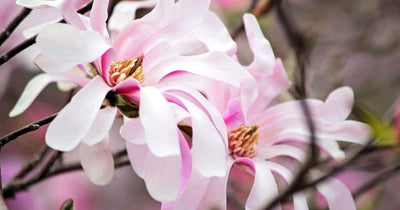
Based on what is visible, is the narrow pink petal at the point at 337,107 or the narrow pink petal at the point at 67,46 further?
the narrow pink petal at the point at 337,107

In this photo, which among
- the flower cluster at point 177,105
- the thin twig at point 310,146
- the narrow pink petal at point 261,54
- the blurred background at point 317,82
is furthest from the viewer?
the blurred background at point 317,82

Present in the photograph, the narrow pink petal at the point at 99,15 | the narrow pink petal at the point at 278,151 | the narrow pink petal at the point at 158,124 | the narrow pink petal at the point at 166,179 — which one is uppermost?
the narrow pink petal at the point at 99,15

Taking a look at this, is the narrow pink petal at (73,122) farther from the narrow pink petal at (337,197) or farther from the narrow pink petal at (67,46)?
the narrow pink petal at (337,197)

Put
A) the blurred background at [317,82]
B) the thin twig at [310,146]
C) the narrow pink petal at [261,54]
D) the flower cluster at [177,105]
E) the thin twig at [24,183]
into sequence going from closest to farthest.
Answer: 1. the thin twig at [310,146]
2. the flower cluster at [177,105]
3. the narrow pink petal at [261,54]
4. the thin twig at [24,183]
5. the blurred background at [317,82]

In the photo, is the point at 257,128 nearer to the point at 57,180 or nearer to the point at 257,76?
the point at 257,76

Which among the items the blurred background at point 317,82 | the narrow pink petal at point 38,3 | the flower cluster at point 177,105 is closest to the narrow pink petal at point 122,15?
the flower cluster at point 177,105

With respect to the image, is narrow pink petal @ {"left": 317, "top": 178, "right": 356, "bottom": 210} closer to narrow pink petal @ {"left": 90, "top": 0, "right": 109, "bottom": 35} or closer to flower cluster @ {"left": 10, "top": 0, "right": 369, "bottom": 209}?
flower cluster @ {"left": 10, "top": 0, "right": 369, "bottom": 209}

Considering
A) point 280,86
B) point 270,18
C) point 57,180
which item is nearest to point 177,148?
point 280,86
